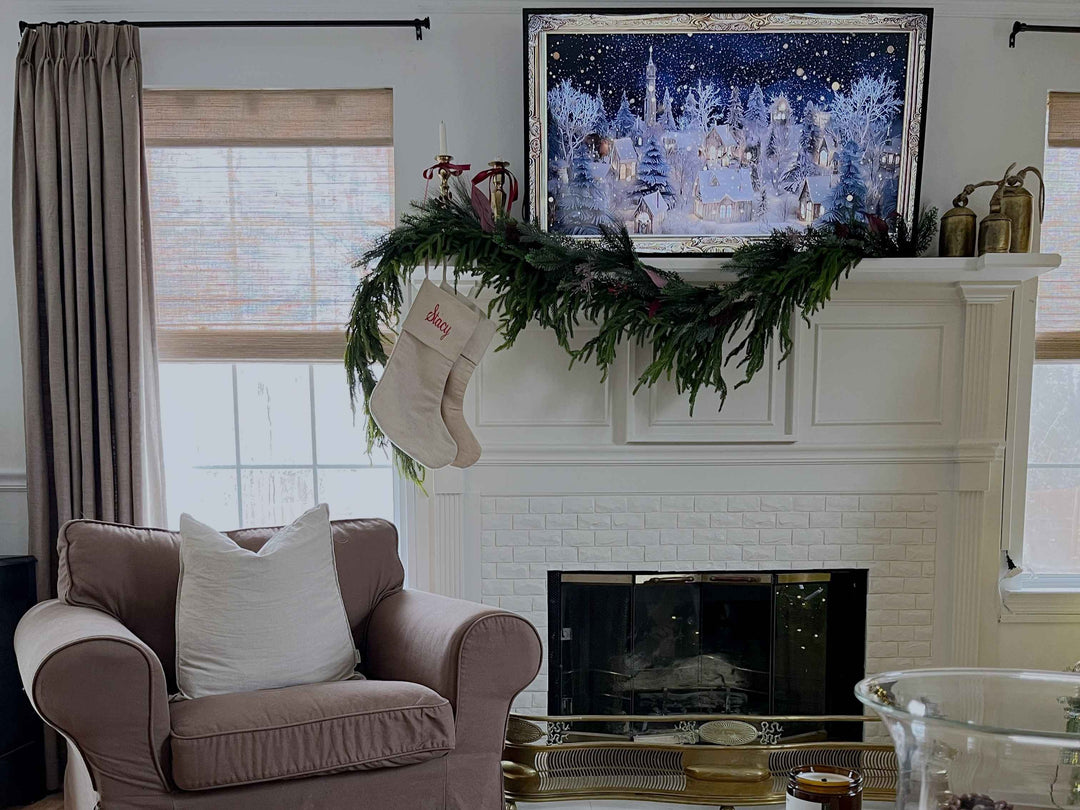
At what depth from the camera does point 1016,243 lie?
7.79 ft

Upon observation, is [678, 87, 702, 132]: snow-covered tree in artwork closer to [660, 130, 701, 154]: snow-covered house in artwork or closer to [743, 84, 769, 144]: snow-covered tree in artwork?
[660, 130, 701, 154]: snow-covered house in artwork

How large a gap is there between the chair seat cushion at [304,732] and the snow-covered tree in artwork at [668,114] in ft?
5.61

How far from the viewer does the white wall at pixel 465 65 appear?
250 cm

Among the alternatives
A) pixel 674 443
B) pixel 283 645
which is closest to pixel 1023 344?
pixel 674 443

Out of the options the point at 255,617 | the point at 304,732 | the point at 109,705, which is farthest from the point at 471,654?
the point at 109,705

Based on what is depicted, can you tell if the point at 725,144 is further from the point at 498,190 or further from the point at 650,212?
the point at 498,190

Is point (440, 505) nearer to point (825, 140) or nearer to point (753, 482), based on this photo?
point (753, 482)

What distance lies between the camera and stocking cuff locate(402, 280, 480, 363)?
89.2 inches

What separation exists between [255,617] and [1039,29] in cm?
278

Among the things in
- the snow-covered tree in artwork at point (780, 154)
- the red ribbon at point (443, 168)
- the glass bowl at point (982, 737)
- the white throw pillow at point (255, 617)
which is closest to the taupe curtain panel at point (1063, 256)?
the snow-covered tree in artwork at point (780, 154)

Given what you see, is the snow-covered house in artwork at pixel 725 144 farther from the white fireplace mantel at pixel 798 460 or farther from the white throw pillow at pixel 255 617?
the white throw pillow at pixel 255 617

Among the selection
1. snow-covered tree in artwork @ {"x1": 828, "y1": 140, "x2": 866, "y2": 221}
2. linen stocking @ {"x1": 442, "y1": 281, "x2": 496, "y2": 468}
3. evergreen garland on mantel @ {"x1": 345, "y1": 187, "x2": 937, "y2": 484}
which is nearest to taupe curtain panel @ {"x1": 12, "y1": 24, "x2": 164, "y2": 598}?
evergreen garland on mantel @ {"x1": 345, "y1": 187, "x2": 937, "y2": 484}

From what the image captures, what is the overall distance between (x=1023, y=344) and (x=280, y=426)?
2.43 m

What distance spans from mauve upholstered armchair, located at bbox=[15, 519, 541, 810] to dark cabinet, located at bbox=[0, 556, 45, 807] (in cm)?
47
